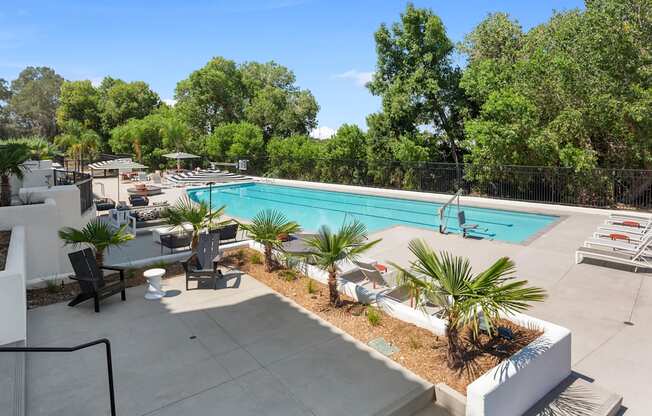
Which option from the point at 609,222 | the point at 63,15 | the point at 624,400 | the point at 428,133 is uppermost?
the point at 63,15

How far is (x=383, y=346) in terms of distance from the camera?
16.4ft

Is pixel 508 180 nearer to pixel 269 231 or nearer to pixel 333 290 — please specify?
pixel 269 231

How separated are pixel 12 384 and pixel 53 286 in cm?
357

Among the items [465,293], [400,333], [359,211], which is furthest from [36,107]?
[465,293]

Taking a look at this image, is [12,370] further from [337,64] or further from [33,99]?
[33,99]

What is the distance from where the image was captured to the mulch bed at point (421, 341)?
4.39 m

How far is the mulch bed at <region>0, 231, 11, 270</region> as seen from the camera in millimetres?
5732

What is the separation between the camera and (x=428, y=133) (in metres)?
22.4

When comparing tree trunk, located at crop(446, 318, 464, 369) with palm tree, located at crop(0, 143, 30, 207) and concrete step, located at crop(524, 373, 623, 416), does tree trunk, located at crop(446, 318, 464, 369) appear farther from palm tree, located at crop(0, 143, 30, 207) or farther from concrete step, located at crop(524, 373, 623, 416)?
palm tree, located at crop(0, 143, 30, 207)

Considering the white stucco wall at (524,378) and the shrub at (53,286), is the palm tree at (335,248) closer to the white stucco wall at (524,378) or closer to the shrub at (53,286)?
the white stucco wall at (524,378)

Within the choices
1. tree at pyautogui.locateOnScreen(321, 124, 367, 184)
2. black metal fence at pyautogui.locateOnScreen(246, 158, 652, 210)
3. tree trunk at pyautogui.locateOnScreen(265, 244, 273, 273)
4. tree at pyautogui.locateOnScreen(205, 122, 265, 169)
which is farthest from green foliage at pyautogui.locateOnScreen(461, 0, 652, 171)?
tree at pyautogui.locateOnScreen(205, 122, 265, 169)

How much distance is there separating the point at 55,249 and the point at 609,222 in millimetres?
13347

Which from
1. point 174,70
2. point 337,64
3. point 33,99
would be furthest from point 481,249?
point 33,99

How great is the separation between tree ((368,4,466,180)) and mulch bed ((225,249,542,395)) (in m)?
17.3
